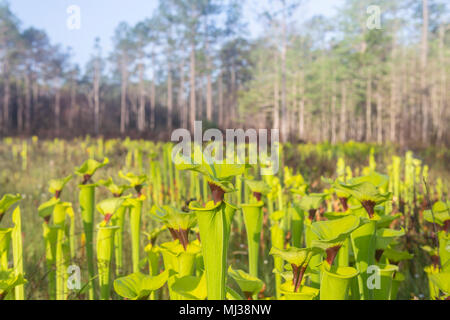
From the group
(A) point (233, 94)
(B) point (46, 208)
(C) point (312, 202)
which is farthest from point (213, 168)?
(A) point (233, 94)

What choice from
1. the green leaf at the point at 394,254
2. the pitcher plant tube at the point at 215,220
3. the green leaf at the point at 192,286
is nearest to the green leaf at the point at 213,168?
the pitcher plant tube at the point at 215,220

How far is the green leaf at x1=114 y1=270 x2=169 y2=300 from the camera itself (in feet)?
2.10

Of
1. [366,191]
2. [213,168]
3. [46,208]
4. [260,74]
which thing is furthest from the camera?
[260,74]

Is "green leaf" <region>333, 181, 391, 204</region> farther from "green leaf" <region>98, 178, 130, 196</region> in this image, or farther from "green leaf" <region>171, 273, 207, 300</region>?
"green leaf" <region>98, 178, 130, 196</region>

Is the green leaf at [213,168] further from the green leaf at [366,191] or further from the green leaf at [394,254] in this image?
the green leaf at [394,254]

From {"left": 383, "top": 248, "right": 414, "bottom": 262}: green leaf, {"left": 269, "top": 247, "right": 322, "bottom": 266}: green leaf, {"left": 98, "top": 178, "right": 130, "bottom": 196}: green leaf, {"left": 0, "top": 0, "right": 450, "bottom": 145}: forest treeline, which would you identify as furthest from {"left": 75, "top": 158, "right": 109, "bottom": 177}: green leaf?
{"left": 0, "top": 0, "right": 450, "bottom": 145}: forest treeline

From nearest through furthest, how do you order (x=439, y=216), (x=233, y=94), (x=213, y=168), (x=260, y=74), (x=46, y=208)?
(x=213, y=168)
(x=439, y=216)
(x=46, y=208)
(x=260, y=74)
(x=233, y=94)

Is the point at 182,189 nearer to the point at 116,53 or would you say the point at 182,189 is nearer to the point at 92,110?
the point at 92,110

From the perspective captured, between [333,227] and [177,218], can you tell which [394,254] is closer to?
[333,227]

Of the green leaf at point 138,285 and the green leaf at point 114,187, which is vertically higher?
the green leaf at point 114,187

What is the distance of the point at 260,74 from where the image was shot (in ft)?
111

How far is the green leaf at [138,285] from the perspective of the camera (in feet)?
2.10

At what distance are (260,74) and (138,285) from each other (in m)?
34.8

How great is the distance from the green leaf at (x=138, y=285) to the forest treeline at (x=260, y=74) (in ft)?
56.2
